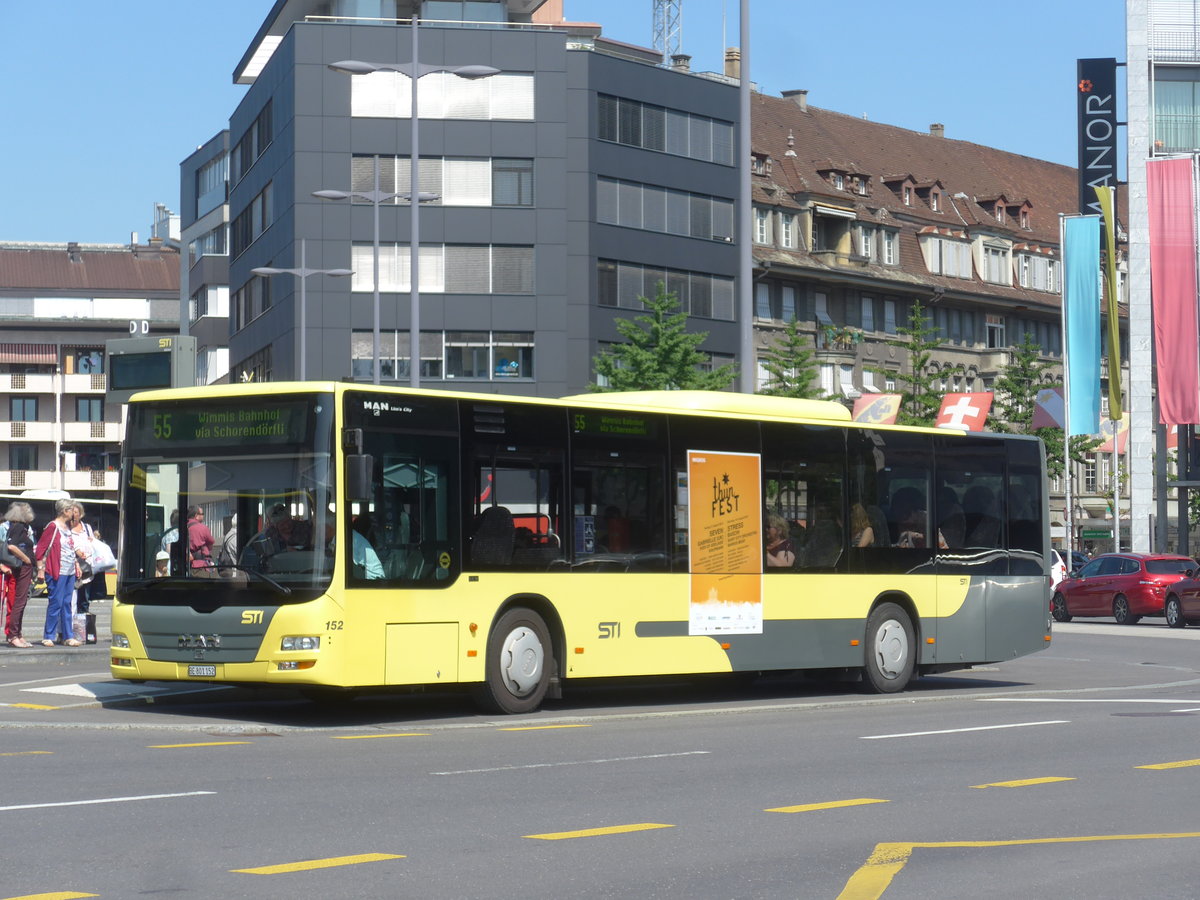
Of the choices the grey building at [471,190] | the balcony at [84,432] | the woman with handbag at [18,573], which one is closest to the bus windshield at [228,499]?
the woman with handbag at [18,573]

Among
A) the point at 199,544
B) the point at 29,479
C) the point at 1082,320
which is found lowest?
the point at 199,544

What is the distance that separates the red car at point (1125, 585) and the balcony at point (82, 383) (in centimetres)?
8478

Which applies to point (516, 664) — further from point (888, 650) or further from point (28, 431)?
point (28, 431)

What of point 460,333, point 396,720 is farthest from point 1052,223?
point 396,720

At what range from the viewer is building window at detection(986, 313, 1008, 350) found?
95062mm

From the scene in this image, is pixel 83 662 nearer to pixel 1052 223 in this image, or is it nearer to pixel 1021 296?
pixel 1021 296

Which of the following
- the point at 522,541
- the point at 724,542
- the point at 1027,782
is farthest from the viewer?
the point at 724,542

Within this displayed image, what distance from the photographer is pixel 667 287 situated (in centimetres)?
6975

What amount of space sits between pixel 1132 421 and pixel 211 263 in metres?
37.8

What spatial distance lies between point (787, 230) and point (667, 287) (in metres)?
15.8

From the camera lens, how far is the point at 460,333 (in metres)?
65.8

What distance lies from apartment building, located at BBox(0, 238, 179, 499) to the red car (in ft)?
263

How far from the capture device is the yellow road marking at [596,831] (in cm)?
946

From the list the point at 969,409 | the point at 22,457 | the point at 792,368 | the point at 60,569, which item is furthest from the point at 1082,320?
the point at 22,457
